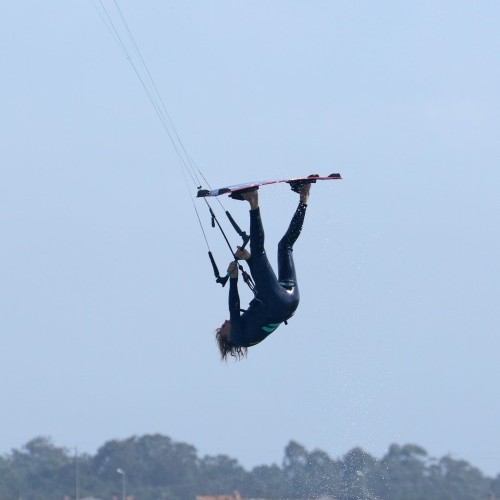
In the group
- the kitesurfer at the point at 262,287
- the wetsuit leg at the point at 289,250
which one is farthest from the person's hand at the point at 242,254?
the wetsuit leg at the point at 289,250

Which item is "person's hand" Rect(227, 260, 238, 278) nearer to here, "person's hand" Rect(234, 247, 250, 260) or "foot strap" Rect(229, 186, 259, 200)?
"person's hand" Rect(234, 247, 250, 260)

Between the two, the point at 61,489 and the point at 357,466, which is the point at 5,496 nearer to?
the point at 61,489

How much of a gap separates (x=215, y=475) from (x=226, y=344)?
1400 centimetres

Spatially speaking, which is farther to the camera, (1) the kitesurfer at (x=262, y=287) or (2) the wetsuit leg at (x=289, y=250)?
(2) the wetsuit leg at (x=289, y=250)

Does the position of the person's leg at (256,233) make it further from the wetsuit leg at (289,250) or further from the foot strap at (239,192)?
the wetsuit leg at (289,250)

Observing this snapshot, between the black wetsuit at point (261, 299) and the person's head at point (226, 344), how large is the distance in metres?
0.14

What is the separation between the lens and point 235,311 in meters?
11.3

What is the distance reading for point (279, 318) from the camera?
11156 millimetres

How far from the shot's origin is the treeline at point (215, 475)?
18.9 metres

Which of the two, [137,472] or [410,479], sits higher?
[137,472]

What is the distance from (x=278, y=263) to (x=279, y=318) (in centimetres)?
51

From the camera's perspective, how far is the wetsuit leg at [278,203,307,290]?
11.4m

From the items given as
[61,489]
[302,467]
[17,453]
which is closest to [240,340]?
[302,467]

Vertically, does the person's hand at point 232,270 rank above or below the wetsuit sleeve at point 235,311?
above
